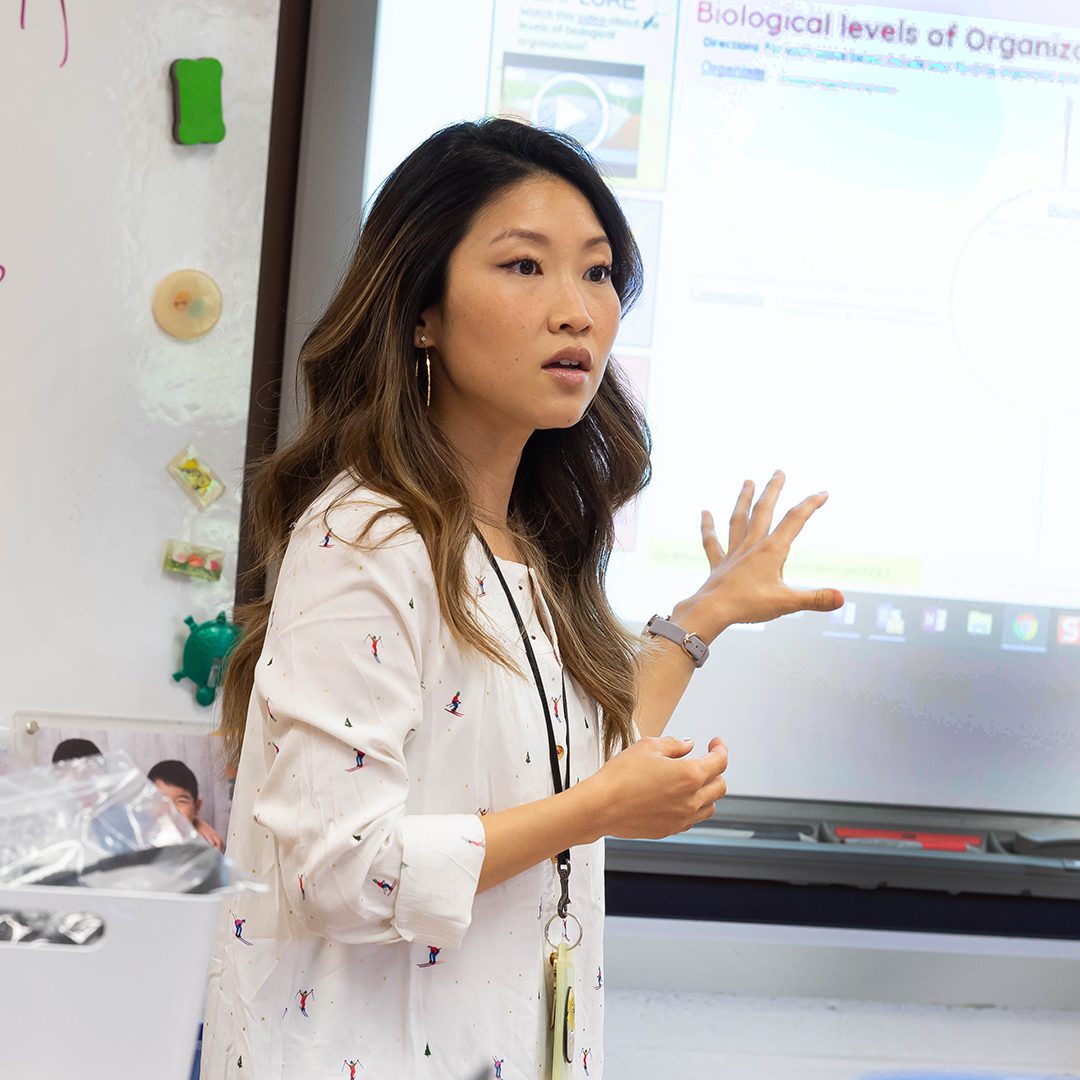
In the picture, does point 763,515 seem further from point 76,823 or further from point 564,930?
point 76,823

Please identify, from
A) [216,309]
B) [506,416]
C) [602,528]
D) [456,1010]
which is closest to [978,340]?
[602,528]

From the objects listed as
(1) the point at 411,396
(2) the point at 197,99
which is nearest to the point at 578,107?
(2) the point at 197,99

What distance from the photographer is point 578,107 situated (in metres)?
1.69

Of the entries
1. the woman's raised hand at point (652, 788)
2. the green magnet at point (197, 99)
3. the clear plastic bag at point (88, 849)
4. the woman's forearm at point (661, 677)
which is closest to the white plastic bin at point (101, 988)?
the clear plastic bag at point (88, 849)

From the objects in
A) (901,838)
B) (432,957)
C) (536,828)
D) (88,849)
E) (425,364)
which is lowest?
(901,838)

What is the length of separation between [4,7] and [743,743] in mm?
1347

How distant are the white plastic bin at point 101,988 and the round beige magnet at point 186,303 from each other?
1256mm

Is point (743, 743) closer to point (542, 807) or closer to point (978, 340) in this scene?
point (978, 340)

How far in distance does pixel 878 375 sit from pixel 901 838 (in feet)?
2.13

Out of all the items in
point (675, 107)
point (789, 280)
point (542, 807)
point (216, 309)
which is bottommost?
point (542, 807)

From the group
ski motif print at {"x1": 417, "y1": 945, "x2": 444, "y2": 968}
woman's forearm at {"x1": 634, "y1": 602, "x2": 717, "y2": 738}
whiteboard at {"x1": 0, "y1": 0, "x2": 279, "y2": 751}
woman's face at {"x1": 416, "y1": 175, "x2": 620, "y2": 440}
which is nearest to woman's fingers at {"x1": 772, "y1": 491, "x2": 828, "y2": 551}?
woman's forearm at {"x1": 634, "y1": 602, "x2": 717, "y2": 738}

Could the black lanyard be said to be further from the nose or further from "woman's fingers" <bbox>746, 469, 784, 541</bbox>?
"woman's fingers" <bbox>746, 469, 784, 541</bbox>

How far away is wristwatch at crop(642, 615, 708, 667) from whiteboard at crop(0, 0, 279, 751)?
630 millimetres

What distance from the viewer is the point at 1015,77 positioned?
5.73 ft
